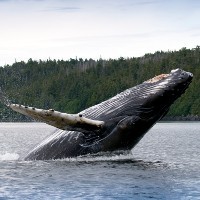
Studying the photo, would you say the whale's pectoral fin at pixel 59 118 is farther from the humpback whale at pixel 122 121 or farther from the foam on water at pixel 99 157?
the foam on water at pixel 99 157

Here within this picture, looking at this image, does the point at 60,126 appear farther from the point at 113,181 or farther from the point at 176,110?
the point at 176,110

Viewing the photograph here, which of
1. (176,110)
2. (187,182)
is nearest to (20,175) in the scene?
(187,182)

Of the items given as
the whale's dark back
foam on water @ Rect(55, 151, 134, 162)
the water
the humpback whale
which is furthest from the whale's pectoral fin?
the water

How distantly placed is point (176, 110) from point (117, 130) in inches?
6501

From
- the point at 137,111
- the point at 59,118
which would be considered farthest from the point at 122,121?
the point at 59,118

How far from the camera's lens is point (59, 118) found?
57.6 feet

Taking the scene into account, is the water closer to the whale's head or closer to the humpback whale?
the humpback whale

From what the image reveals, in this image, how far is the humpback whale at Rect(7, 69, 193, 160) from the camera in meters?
18.9

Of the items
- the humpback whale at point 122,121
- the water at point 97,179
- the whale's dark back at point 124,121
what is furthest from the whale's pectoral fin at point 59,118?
the water at point 97,179

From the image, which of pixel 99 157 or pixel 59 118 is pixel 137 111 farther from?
pixel 59 118

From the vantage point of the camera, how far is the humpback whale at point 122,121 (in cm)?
1894

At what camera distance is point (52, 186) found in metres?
16.5

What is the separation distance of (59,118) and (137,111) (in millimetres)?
2686

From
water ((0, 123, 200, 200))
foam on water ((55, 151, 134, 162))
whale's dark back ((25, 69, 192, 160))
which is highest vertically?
whale's dark back ((25, 69, 192, 160))
